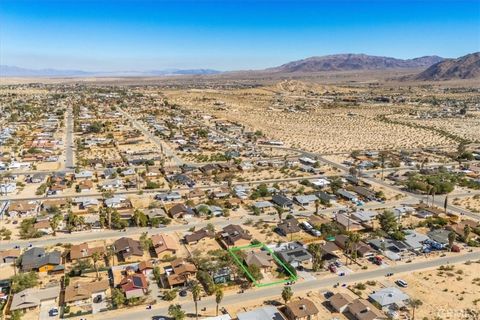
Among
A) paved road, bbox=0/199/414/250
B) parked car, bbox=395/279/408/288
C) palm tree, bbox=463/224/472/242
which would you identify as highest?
palm tree, bbox=463/224/472/242

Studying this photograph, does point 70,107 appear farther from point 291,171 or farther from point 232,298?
point 232,298

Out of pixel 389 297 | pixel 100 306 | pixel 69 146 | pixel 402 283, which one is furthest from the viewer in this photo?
pixel 69 146

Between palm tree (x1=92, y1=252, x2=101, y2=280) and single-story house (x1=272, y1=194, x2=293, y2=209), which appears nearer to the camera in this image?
palm tree (x1=92, y1=252, x2=101, y2=280)

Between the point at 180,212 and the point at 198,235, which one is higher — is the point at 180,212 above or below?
above

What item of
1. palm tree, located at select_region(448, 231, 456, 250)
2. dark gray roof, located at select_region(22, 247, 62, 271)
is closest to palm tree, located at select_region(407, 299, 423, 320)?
palm tree, located at select_region(448, 231, 456, 250)

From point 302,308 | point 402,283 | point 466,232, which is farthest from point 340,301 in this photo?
point 466,232

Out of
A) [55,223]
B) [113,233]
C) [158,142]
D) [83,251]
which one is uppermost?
[55,223]

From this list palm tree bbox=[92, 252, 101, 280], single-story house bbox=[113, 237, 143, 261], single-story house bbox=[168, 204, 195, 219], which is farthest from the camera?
single-story house bbox=[168, 204, 195, 219]

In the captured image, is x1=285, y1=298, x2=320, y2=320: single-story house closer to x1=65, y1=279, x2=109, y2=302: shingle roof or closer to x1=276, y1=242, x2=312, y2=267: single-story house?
x1=276, y1=242, x2=312, y2=267: single-story house

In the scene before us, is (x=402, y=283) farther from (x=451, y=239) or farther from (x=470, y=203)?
(x=470, y=203)
